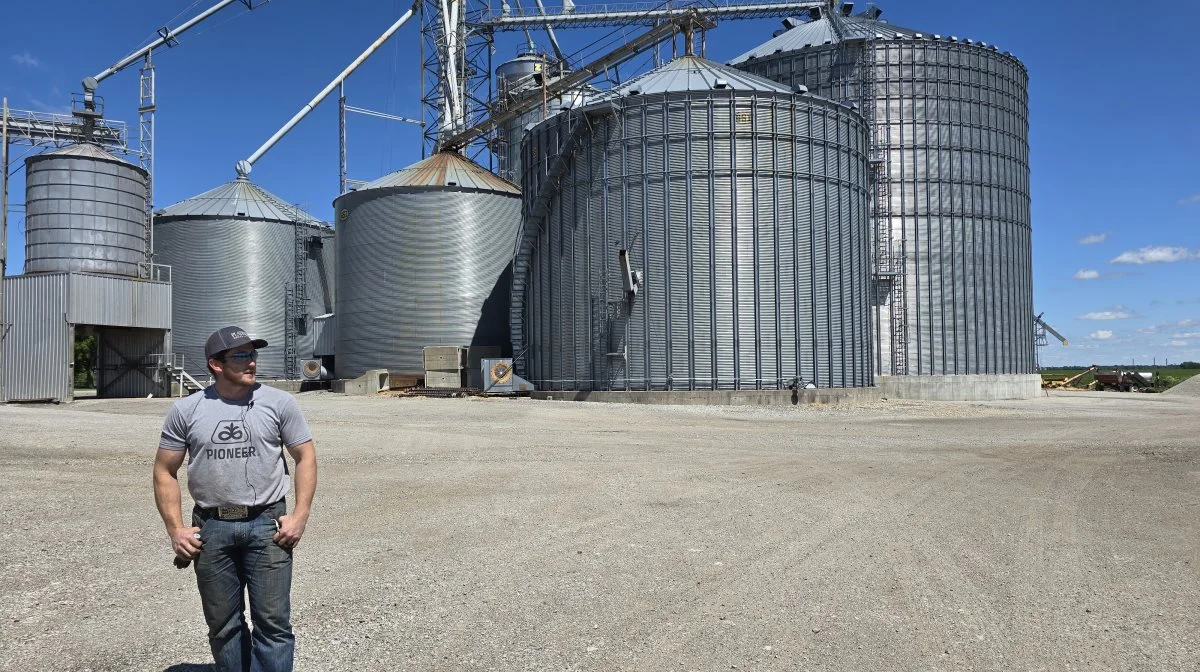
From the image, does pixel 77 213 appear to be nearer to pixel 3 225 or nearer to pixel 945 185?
pixel 3 225

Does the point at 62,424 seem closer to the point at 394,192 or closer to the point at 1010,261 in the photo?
the point at 394,192

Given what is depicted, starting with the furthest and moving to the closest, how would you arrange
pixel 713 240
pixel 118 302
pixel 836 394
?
pixel 118 302, pixel 836 394, pixel 713 240

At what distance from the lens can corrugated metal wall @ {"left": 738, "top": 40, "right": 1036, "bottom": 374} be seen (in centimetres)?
4553

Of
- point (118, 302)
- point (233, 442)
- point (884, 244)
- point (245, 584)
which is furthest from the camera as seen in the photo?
point (884, 244)

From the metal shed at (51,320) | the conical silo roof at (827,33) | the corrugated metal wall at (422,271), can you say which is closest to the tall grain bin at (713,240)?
the corrugated metal wall at (422,271)

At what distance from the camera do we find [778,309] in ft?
111

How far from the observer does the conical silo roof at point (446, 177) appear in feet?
155

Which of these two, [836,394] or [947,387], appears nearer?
[836,394]

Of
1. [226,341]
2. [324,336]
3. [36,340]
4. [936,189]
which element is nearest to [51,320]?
[36,340]

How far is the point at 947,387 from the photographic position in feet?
147

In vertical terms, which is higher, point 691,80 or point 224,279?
point 691,80

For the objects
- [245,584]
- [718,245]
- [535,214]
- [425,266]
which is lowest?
[245,584]

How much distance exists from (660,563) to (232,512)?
4.72 m

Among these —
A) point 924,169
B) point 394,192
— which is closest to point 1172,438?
point 924,169
